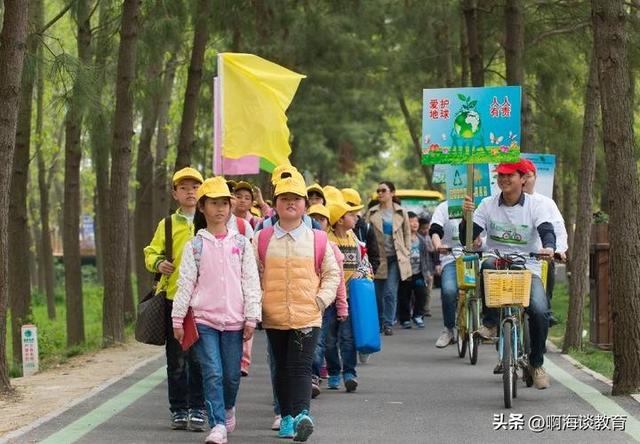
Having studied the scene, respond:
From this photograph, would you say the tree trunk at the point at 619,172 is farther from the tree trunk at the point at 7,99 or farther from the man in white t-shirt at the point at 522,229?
the tree trunk at the point at 7,99

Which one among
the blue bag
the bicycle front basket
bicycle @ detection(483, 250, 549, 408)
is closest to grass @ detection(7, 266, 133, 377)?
the blue bag

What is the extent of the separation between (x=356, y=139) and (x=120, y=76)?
87.6ft

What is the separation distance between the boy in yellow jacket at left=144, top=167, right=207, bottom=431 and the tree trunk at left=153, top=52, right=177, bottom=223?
1713cm

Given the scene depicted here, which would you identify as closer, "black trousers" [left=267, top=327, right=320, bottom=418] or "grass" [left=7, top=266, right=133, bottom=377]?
"black trousers" [left=267, top=327, right=320, bottom=418]

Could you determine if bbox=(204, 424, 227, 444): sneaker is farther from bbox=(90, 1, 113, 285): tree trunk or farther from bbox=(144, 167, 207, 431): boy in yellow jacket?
bbox=(90, 1, 113, 285): tree trunk

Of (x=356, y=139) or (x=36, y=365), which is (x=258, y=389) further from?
(x=356, y=139)

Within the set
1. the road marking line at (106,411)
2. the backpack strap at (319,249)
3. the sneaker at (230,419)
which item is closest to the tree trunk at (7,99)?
the road marking line at (106,411)

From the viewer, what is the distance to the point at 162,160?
29.8 m

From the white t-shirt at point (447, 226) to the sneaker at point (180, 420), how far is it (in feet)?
16.2

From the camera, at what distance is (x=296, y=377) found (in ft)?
30.9

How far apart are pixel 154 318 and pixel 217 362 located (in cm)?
84

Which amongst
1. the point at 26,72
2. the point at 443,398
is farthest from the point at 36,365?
the point at 443,398

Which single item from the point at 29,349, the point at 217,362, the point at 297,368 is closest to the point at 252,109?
the point at 29,349

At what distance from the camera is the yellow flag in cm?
1728
